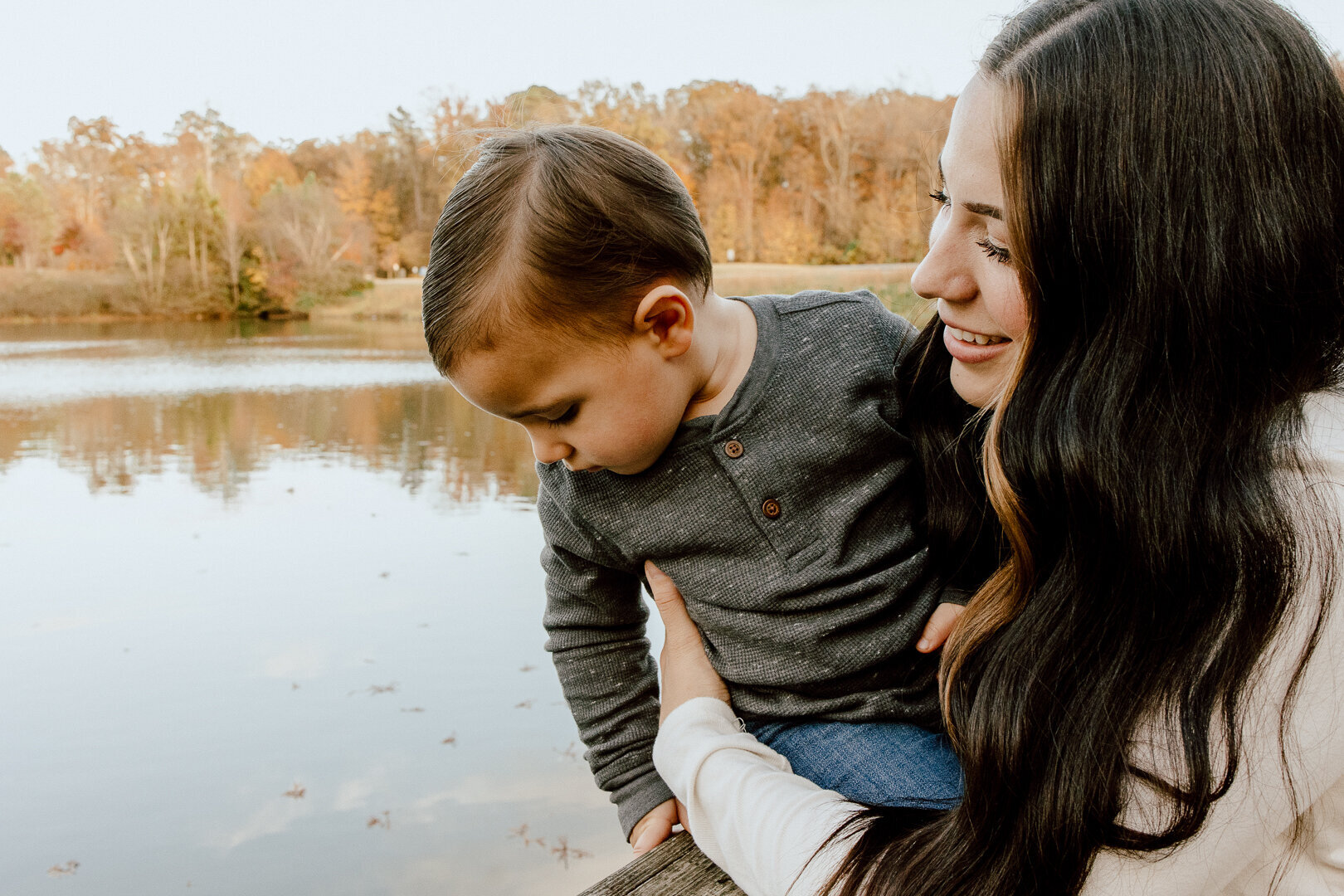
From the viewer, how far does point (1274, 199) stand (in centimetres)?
92

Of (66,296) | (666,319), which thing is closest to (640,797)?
(666,319)

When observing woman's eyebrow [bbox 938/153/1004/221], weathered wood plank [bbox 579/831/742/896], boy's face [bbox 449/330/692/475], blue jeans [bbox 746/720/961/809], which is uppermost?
woman's eyebrow [bbox 938/153/1004/221]

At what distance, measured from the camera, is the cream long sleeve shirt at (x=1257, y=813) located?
2.79 feet

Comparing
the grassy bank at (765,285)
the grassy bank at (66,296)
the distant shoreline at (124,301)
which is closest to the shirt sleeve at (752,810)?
the grassy bank at (765,285)

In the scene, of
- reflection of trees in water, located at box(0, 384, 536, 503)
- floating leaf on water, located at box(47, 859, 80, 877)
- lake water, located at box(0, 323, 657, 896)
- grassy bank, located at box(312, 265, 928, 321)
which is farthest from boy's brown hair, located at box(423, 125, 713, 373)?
grassy bank, located at box(312, 265, 928, 321)

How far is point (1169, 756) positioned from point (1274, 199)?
523 mm

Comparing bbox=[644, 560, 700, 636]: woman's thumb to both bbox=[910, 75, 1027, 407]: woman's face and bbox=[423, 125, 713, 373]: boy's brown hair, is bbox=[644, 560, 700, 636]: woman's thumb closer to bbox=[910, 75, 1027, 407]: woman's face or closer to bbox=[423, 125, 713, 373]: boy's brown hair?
bbox=[423, 125, 713, 373]: boy's brown hair

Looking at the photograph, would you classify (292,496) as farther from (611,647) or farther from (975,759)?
(975,759)

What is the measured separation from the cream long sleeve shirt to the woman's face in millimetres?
351

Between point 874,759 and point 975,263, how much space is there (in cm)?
72

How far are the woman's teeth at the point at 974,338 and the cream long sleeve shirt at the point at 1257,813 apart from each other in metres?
0.37

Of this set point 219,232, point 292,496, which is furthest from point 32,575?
point 219,232

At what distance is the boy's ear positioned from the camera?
1461 millimetres

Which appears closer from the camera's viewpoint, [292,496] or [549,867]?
[549,867]
